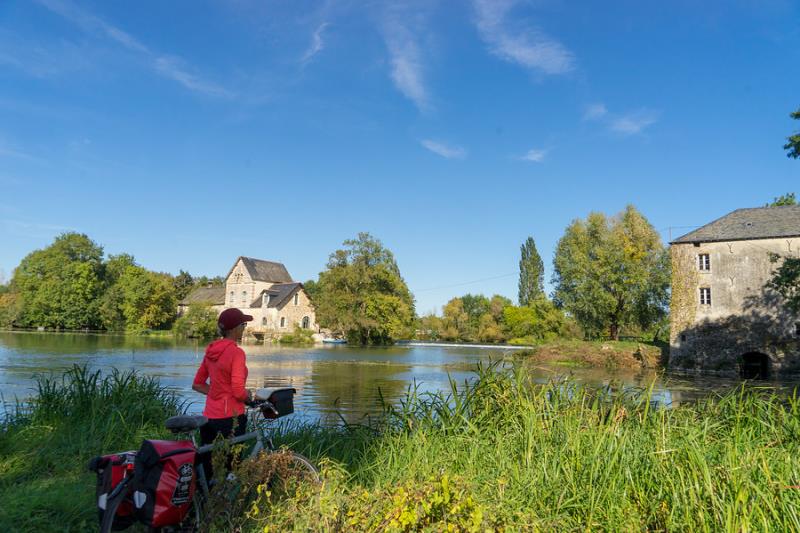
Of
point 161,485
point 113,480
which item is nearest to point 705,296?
point 161,485

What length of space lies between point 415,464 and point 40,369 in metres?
19.2

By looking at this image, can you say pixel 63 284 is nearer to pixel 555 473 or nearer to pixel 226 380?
pixel 226 380

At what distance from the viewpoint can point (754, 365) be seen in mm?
30156

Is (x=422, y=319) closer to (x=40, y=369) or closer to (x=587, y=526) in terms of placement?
(x=40, y=369)

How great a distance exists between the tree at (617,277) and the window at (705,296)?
10534 millimetres

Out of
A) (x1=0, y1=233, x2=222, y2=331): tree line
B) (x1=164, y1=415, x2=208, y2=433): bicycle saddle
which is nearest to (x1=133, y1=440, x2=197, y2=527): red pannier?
(x1=164, y1=415, x2=208, y2=433): bicycle saddle

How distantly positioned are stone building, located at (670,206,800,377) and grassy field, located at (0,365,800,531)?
27.4 metres

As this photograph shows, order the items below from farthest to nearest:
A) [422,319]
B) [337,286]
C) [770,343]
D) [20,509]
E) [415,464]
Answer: [422,319] → [337,286] → [770,343] → [415,464] → [20,509]

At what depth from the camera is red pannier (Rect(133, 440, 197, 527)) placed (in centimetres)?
309

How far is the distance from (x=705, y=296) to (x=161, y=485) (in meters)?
33.4

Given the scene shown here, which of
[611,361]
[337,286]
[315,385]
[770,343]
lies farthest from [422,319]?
[315,385]

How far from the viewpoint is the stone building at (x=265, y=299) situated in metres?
60.7

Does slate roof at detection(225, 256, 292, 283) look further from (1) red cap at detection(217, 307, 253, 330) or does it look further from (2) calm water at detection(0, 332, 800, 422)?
(1) red cap at detection(217, 307, 253, 330)

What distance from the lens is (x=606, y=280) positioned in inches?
1655
